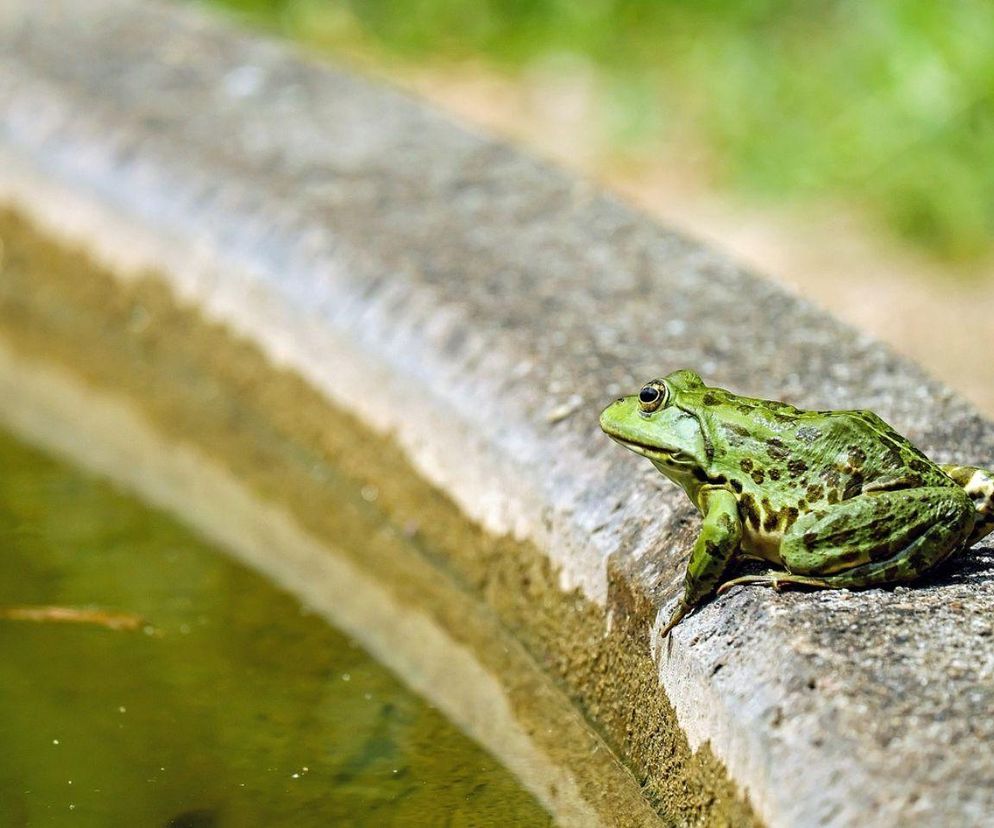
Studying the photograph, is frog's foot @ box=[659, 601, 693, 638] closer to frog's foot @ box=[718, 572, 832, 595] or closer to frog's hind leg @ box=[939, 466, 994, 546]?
frog's foot @ box=[718, 572, 832, 595]

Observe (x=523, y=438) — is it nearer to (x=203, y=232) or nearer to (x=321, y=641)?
(x=321, y=641)

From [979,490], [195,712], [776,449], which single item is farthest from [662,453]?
[195,712]

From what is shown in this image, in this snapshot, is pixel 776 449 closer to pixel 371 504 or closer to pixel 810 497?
pixel 810 497

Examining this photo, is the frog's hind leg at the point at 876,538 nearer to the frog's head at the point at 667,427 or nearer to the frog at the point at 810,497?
the frog at the point at 810,497

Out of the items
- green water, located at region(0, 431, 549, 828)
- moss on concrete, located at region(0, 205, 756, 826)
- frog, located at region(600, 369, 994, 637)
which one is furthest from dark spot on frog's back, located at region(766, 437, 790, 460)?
green water, located at region(0, 431, 549, 828)

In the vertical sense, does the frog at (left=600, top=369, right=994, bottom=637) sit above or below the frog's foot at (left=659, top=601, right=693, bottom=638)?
above

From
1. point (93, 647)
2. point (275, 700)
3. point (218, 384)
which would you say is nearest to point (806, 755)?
point (275, 700)
